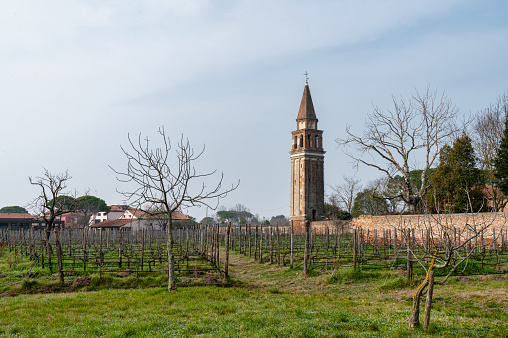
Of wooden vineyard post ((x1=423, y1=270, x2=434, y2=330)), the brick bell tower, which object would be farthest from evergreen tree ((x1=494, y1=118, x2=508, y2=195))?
the brick bell tower

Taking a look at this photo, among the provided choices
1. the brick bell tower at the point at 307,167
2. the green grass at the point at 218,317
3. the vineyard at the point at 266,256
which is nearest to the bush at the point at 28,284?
the vineyard at the point at 266,256

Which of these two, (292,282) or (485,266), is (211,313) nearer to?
(292,282)

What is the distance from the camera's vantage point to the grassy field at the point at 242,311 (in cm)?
763

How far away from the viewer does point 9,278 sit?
51.3 ft

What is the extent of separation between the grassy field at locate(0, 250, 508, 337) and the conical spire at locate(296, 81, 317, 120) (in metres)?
42.1

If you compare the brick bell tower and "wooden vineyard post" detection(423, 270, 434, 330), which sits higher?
the brick bell tower

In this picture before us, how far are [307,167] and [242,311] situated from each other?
4683cm

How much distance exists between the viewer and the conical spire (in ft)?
182

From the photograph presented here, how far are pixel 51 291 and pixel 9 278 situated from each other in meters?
3.40

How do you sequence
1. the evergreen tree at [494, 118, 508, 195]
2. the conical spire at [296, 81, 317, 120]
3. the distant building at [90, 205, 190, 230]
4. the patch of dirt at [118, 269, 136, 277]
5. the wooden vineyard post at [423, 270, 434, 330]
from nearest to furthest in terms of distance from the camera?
the wooden vineyard post at [423, 270, 434, 330], the patch of dirt at [118, 269, 136, 277], the evergreen tree at [494, 118, 508, 195], the conical spire at [296, 81, 317, 120], the distant building at [90, 205, 190, 230]

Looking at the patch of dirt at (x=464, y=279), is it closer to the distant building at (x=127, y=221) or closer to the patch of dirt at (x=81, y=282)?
the patch of dirt at (x=81, y=282)

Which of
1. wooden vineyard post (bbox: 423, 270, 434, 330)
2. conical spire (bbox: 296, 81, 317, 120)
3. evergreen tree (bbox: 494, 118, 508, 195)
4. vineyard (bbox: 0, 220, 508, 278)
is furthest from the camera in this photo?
conical spire (bbox: 296, 81, 317, 120)

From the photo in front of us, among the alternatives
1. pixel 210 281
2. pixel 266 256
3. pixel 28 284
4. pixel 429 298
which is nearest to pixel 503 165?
pixel 266 256

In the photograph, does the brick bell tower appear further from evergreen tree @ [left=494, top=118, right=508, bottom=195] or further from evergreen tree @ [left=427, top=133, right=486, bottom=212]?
evergreen tree @ [left=494, top=118, right=508, bottom=195]
